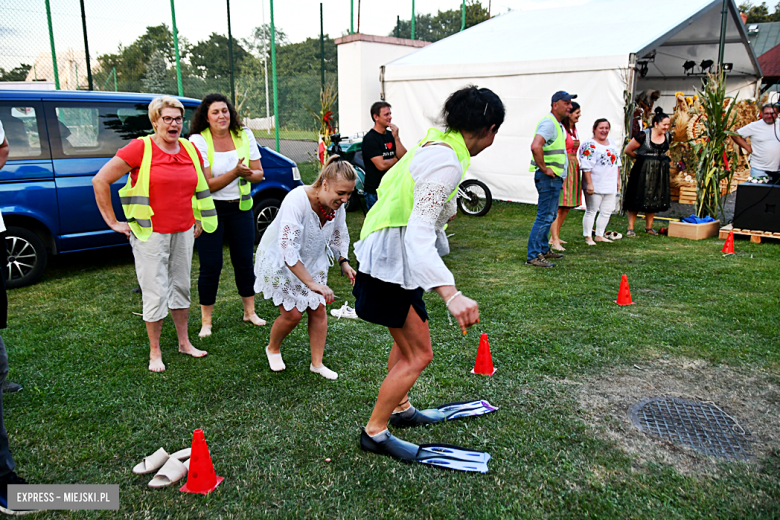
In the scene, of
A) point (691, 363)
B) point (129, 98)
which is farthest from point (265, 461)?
point (129, 98)

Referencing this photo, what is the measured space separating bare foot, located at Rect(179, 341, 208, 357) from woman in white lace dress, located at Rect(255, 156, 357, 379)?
56 cm

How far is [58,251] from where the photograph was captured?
6.10 metres

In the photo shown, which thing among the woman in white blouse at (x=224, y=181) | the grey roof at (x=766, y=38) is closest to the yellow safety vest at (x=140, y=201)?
the woman in white blouse at (x=224, y=181)

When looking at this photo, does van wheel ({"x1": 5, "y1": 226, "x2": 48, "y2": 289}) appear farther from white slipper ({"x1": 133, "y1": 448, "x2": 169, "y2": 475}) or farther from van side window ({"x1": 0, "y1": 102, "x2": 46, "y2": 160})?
white slipper ({"x1": 133, "y1": 448, "x2": 169, "y2": 475})

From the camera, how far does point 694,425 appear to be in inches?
128

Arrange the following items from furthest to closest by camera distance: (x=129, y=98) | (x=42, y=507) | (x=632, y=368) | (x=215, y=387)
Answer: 1. (x=129, y=98)
2. (x=632, y=368)
3. (x=215, y=387)
4. (x=42, y=507)

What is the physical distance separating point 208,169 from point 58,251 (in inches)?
114

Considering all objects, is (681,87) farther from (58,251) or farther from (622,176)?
(58,251)

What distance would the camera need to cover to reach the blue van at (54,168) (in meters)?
5.77

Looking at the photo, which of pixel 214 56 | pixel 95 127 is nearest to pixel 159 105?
pixel 95 127

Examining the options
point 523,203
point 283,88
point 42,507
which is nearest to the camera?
point 42,507

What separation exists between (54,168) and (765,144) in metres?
9.70

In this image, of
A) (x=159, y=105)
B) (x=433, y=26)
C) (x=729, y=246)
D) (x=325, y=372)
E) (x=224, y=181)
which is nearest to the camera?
(x=159, y=105)

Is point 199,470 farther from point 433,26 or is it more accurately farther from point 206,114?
point 433,26
